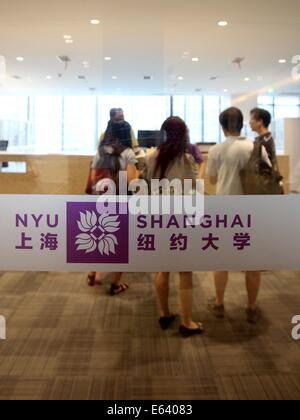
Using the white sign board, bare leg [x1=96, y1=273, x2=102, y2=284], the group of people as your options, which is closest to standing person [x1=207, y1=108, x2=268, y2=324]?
the group of people

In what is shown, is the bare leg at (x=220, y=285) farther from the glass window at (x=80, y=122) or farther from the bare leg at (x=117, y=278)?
the glass window at (x=80, y=122)

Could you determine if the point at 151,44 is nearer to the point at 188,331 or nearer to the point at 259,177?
the point at 259,177

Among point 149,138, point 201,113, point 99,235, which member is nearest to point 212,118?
point 201,113

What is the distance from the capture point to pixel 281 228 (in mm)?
2154

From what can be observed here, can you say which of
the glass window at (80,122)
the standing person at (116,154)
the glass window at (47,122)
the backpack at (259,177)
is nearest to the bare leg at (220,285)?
the backpack at (259,177)

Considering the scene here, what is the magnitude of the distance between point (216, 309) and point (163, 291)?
1.25 ft

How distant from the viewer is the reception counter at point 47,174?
2135 mm

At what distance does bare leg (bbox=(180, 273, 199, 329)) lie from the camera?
7.70 feet

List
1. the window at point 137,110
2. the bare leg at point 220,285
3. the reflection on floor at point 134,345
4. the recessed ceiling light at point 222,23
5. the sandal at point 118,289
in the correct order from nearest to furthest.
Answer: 1. the reflection on floor at point 134,345
2. the window at point 137,110
3. the bare leg at point 220,285
4. the sandal at point 118,289
5. the recessed ceiling light at point 222,23

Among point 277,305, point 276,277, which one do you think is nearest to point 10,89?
point 276,277

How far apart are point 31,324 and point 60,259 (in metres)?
0.65

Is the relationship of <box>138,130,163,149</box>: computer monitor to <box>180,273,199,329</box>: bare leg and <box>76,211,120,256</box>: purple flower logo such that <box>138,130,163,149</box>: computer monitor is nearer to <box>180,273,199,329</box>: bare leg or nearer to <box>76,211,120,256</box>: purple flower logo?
<box>76,211,120,256</box>: purple flower logo

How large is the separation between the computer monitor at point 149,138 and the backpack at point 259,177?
1.61 feet

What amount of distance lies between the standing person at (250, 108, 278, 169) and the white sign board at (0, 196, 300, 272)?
28 cm
